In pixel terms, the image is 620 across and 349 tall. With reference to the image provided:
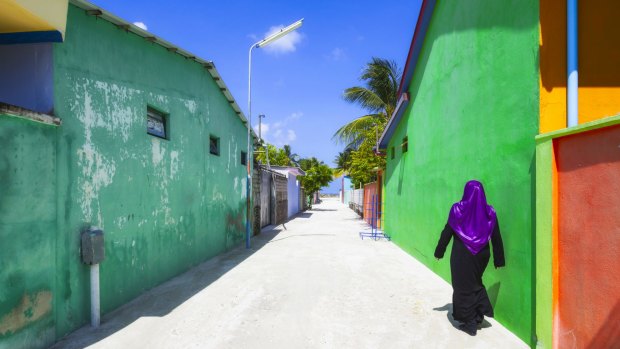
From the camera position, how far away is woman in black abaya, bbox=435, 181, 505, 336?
3.92 m

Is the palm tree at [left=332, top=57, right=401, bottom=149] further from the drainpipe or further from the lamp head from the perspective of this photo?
the drainpipe

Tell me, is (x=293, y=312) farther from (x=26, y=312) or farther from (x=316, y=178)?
(x=316, y=178)

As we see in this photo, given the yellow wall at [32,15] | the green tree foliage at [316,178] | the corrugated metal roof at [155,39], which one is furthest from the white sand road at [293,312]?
the green tree foliage at [316,178]

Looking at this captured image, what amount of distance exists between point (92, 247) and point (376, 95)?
14313 mm

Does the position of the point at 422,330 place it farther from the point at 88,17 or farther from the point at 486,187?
the point at 88,17

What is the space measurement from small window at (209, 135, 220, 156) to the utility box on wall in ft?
15.6

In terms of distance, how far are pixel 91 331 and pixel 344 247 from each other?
7215 millimetres

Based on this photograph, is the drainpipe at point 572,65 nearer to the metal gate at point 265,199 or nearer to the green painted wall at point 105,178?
the green painted wall at point 105,178

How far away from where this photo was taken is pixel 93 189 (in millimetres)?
4363

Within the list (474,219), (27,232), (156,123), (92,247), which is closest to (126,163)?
(156,123)

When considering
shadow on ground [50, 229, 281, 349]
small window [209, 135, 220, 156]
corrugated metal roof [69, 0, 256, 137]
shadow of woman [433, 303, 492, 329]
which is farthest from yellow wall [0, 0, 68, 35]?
shadow of woman [433, 303, 492, 329]

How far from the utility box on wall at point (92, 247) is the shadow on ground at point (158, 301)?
2.67ft

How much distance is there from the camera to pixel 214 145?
908 cm

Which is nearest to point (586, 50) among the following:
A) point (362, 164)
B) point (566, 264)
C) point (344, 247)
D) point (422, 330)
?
point (566, 264)
